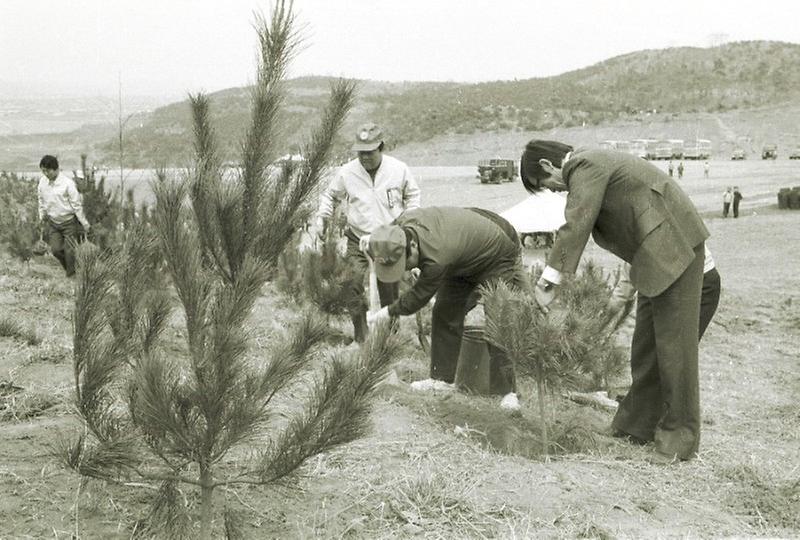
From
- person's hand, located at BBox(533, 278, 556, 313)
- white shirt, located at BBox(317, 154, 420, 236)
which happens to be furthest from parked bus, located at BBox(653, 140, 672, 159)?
person's hand, located at BBox(533, 278, 556, 313)

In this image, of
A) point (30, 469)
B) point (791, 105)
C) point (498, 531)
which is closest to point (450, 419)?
point (498, 531)

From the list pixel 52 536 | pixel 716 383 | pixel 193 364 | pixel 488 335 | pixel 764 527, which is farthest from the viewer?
pixel 716 383

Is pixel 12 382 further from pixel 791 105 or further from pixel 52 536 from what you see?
pixel 791 105

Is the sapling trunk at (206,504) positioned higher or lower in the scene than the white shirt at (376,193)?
lower

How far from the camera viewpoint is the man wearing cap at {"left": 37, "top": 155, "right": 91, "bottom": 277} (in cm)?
871

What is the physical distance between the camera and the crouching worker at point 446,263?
13.1ft

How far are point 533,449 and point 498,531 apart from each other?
1351mm

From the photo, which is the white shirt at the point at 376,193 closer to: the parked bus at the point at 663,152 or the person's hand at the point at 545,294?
the person's hand at the point at 545,294

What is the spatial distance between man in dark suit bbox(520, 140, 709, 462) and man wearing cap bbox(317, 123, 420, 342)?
1863 millimetres

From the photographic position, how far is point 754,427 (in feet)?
18.0

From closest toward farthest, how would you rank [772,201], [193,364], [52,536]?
[193,364], [52,536], [772,201]

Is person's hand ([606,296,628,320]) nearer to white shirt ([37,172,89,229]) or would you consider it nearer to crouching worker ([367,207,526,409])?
crouching worker ([367,207,526,409])

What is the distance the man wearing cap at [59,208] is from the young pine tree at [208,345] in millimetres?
A: 6573

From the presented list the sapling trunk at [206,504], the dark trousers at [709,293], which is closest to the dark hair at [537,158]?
the dark trousers at [709,293]
